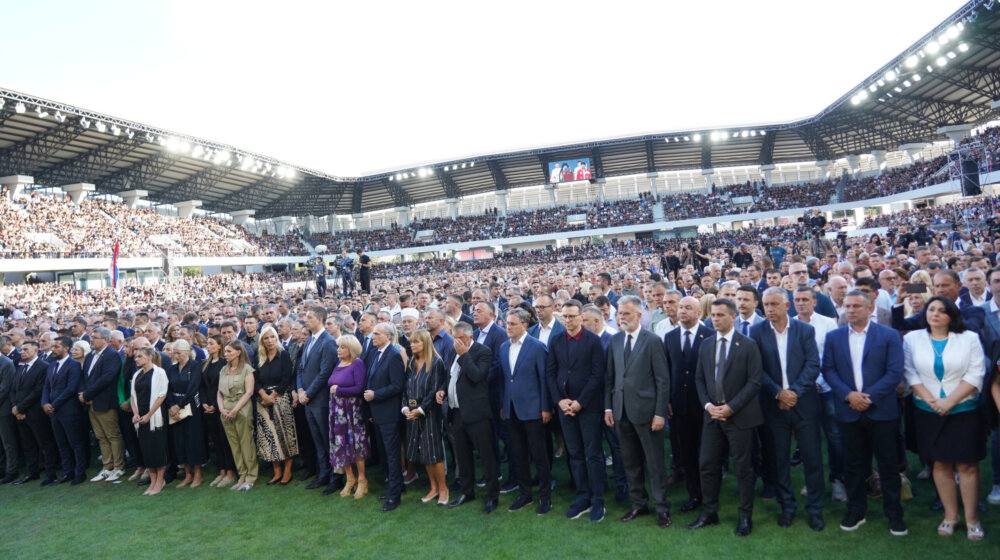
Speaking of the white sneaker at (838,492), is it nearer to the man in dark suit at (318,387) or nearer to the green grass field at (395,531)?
the green grass field at (395,531)

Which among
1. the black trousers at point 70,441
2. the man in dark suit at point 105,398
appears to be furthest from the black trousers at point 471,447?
the black trousers at point 70,441

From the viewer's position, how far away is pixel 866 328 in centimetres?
405

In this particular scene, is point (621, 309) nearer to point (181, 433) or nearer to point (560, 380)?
point (560, 380)

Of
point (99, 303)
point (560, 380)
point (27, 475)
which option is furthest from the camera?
point (99, 303)

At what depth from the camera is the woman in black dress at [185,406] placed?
21.2ft

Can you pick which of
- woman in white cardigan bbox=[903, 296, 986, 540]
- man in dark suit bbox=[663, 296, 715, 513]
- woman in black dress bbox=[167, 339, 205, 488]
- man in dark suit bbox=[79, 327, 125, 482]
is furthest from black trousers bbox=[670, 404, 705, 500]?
man in dark suit bbox=[79, 327, 125, 482]

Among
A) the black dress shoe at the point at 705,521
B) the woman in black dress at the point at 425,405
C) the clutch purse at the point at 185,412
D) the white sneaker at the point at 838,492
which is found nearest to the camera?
the black dress shoe at the point at 705,521

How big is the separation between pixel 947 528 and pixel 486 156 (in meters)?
41.9

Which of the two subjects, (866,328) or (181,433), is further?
(181,433)

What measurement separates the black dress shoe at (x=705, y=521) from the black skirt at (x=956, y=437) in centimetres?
148

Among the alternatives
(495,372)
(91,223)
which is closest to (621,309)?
(495,372)

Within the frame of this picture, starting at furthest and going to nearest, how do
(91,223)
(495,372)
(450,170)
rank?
(450,170) < (91,223) < (495,372)

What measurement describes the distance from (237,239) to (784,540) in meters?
46.0

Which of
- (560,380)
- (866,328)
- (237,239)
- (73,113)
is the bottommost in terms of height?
(560,380)
